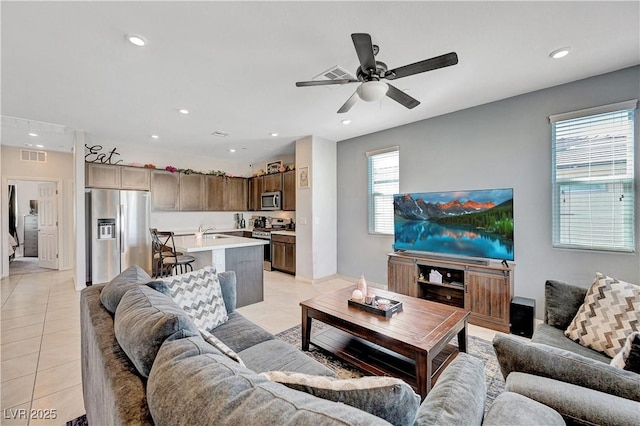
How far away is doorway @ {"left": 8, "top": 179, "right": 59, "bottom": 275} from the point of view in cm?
585

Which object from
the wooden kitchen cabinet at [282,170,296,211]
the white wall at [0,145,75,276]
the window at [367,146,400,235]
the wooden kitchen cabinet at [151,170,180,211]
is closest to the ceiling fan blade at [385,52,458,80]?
the window at [367,146,400,235]

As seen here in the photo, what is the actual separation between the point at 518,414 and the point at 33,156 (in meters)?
8.15

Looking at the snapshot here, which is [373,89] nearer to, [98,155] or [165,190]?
[165,190]

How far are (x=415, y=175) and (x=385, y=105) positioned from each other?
1.24 meters

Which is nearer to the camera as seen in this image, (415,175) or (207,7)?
(207,7)

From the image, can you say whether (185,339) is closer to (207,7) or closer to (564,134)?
(207,7)

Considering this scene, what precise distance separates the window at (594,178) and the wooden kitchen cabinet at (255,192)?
5.46 metres

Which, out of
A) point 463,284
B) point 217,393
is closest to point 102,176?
point 217,393

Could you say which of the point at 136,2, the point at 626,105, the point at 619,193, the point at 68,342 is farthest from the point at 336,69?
the point at 68,342

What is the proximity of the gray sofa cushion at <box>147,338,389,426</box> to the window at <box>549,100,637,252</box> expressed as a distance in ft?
11.4

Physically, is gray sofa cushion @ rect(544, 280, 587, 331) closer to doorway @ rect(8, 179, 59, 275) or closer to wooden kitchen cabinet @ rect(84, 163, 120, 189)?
wooden kitchen cabinet @ rect(84, 163, 120, 189)

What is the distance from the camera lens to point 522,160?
10.6 feet

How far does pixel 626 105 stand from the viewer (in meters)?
2.62

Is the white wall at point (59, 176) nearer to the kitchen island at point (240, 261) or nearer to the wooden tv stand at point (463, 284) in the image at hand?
the kitchen island at point (240, 261)
